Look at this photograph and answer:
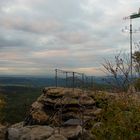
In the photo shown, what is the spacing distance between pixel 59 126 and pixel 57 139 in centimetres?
424

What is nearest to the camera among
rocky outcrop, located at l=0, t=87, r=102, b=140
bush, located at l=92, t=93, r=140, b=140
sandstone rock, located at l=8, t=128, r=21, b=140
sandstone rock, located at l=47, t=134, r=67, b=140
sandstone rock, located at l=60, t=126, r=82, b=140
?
bush, located at l=92, t=93, r=140, b=140

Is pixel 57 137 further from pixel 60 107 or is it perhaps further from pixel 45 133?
pixel 60 107

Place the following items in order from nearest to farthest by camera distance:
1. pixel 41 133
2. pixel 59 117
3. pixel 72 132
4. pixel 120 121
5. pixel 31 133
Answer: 1. pixel 120 121
2. pixel 41 133
3. pixel 31 133
4. pixel 72 132
5. pixel 59 117

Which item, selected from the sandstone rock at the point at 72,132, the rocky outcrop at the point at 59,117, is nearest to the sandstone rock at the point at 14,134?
the rocky outcrop at the point at 59,117

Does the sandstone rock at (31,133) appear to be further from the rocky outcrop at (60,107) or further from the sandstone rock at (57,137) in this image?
the rocky outcrop at (60,107)

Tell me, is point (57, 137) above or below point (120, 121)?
below

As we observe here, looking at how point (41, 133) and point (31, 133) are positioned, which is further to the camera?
point (31, 133)

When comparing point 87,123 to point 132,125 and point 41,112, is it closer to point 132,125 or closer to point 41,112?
point 41,112

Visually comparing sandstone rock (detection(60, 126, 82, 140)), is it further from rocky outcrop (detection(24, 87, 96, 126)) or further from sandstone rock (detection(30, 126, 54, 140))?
rocky outcrop (detection(24, 87, 96, 126))

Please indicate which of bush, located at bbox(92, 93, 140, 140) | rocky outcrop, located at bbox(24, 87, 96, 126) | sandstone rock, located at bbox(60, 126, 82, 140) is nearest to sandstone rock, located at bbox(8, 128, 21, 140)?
sandstone rock, located at bbox(60, 126, 82, 140)

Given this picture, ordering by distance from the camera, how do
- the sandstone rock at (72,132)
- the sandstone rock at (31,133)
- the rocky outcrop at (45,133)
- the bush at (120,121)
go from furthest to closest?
1. the sandstone rock at (72,132)
2. the sandstone rock at (31,133)
3. the rocky outcrop at (45,133)
4. the bush at (120,121)

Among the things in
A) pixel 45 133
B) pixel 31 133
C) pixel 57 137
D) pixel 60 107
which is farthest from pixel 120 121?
pixel 60 107

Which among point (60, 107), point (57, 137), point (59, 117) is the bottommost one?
point (57, 137)

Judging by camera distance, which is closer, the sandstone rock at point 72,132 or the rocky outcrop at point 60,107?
the sandstone rock at point 72,132
